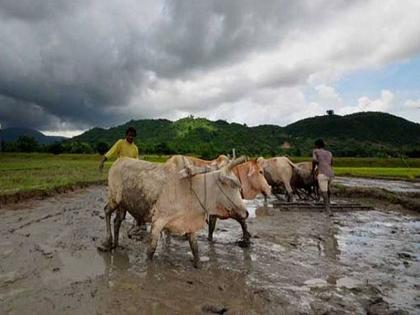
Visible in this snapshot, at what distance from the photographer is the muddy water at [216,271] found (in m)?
5.92

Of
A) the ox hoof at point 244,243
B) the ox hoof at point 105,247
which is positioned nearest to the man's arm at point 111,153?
the ox hoof at point 105,247

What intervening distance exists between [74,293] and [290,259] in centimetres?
447

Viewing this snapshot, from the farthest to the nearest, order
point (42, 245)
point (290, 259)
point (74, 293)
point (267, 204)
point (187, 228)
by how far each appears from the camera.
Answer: point (267, 204) → point (42, 245) → point (290, 259) → point (187, 228) → point (74, 293)

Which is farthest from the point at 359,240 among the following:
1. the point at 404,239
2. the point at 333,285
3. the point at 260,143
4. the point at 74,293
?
the point at 260,143

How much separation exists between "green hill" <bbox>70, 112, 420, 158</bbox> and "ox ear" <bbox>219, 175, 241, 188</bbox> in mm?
68844

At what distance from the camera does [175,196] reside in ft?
26.3

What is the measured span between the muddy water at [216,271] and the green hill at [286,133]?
66.3 m

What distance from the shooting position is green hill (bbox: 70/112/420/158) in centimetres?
9419

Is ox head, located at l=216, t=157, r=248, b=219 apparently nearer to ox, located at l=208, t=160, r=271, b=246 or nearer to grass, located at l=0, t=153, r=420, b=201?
ox, located at l=208, t=160, r=271, b=246

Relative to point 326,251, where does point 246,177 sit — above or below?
above

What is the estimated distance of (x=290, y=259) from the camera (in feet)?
28.4

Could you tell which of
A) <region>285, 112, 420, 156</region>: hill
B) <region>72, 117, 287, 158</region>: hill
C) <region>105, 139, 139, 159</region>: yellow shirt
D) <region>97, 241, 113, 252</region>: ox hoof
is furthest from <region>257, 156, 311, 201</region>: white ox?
<region>285, 112, 420, 156</region>: hill

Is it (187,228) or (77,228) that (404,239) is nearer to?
(187,228)

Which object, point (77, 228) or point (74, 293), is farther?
point (77, 228)
